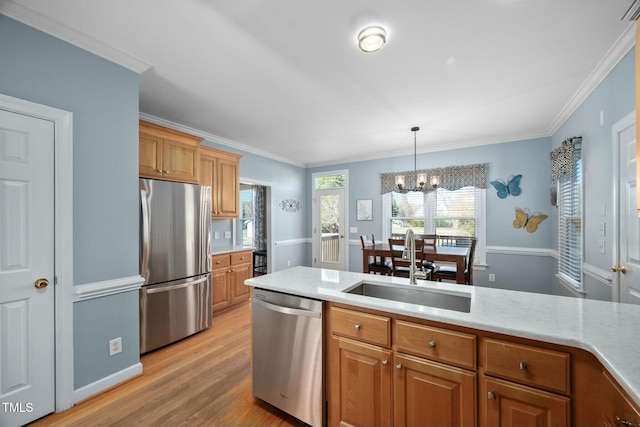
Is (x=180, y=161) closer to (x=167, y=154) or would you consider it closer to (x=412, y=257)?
(x=167, y=154)

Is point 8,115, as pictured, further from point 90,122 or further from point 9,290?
point 9,290

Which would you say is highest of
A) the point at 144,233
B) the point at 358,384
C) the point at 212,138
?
the point at 212,138

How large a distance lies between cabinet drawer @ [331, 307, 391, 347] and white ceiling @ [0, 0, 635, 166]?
1874 mm

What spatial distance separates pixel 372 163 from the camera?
18.5 ft

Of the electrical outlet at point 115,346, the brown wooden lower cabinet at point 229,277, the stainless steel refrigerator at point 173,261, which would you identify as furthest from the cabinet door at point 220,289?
the electrical outlet at point 115,346

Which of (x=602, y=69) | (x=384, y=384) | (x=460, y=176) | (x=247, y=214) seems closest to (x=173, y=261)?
(x=384, y=384)

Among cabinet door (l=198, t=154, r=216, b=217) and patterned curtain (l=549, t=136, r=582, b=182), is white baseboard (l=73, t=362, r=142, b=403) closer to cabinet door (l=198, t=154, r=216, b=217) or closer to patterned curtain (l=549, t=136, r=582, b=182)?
cabinet door (l=198, t=154, r=216, b=217)

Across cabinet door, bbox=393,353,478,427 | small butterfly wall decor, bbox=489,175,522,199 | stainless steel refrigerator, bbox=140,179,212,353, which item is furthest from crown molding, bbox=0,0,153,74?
small butterfly wall decor, bbox=489,175,522,199

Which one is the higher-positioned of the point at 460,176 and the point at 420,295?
the point at 460,176

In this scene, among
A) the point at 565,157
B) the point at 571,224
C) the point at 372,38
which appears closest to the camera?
the point at 372,38

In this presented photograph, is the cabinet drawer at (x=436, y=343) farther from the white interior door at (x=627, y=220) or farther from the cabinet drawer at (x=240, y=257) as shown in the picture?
the cabinet drawer at (x=240, y=257)

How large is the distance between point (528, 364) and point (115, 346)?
9.15 ft

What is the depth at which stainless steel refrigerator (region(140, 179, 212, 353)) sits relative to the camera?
2658mm

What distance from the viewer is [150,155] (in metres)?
2.83
